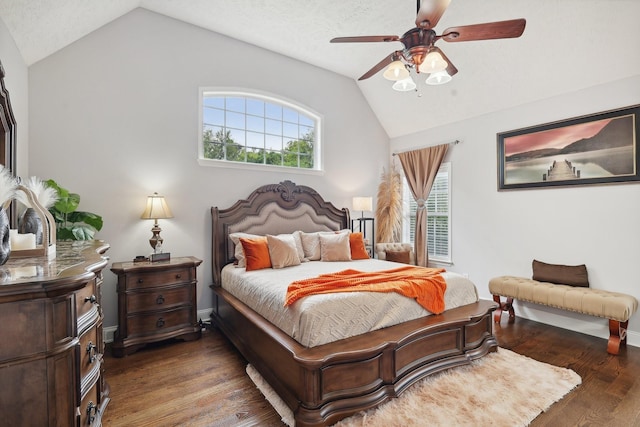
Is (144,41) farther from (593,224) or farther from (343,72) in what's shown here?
(593,224)

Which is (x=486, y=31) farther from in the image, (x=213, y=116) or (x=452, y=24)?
(x=213, y=116)

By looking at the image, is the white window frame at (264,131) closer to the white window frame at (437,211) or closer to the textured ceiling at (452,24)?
the textured ceiling at (452,24)

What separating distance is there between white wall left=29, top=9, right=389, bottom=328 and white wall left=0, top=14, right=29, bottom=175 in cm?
12

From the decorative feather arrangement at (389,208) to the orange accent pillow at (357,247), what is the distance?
131cm

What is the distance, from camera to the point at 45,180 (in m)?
3.00

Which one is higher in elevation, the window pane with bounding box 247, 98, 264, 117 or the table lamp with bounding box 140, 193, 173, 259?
the window pane with bounding box 247, 98, 264, 117

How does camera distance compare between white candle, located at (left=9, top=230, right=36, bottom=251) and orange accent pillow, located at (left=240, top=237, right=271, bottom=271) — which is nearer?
white candle, located at (left=9, top=230, right=36, bottom=251)

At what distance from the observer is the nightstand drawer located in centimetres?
301

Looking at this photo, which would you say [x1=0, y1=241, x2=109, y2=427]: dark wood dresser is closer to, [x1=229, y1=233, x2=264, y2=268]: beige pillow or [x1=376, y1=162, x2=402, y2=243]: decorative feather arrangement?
[x1=229, y1=233, x2=264, y2=268]: beige pillow

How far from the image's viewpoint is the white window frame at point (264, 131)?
3.88 metres

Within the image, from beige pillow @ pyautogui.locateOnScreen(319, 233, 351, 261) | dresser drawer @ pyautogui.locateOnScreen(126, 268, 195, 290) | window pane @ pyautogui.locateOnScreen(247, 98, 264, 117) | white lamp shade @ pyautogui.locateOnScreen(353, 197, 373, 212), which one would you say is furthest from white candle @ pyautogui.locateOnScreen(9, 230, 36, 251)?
white lamp shade @ pyautogui.locateOnScreen(353, 197, 373, 212)

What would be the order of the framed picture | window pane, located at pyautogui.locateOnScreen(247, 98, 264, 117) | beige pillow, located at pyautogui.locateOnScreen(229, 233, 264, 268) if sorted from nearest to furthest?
the framed picture, beige pillow, located at pyautogui.locateOnScreen(229, 233, 264, 268), window pane, located at pyautogui.locateOnScreen(247, 98, 264, 117)

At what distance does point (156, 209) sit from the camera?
10.8 ft

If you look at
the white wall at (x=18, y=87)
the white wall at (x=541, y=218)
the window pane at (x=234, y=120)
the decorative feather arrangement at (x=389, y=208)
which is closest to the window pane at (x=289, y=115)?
the window pane at (x=234, y=120)
